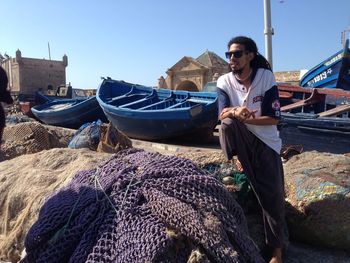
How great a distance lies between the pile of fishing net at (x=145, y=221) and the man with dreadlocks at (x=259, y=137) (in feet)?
1.16

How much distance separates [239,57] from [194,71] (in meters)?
32.5

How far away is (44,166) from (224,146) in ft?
6.59

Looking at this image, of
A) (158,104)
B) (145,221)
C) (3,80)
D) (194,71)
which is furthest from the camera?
(194,71)

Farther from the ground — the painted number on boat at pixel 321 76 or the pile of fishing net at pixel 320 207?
the painted number on boat at pixel 321 76

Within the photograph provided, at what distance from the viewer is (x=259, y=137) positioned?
2662 millimetres

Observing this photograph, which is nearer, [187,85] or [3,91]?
[3,91]

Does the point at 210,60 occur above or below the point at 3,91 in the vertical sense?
above

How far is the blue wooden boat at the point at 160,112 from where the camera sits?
32.7 ft

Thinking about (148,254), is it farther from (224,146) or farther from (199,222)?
(224,146)

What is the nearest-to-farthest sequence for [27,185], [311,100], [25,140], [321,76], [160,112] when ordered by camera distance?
1. [27,185]
2. [25,140]
3. [311,100]
4. [160,112]
5. [321,76]

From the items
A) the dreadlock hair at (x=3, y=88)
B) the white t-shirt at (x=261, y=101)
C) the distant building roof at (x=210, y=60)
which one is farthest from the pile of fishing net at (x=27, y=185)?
the distant building roof at (x=210, y=60)

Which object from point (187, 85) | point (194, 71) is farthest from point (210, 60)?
point (187, 85)

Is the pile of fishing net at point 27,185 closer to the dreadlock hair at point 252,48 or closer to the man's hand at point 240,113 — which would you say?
the man's hand at point 240,113

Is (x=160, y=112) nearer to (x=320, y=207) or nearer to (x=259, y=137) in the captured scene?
(x=320, y=207)
